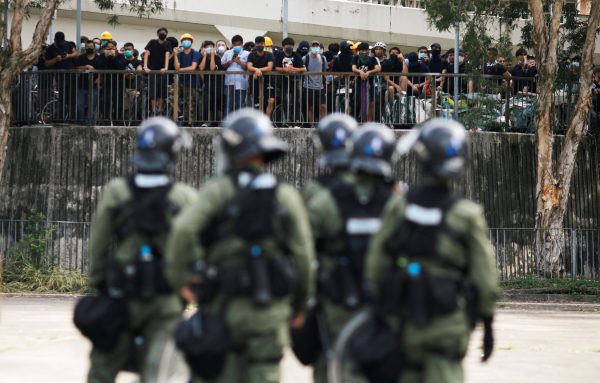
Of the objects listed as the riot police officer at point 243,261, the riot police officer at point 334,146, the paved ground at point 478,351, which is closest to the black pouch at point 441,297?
the riot police officer at point 243,261

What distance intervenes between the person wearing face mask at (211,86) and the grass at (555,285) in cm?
637

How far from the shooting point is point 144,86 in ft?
85.3

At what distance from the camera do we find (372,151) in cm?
896

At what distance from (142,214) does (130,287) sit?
0.49m

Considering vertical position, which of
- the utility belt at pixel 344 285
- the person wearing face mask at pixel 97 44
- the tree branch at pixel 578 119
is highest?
the person wearing face mask at pixel 97 44

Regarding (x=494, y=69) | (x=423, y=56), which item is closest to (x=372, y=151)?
(x=494, y=69)

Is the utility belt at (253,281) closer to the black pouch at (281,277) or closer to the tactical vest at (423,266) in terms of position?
the black pouch at (281,277)

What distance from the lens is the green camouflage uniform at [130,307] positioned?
9.05 meters

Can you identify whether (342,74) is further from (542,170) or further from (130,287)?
(130,287)

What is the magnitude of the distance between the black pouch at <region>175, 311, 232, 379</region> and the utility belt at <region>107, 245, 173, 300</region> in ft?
3.76

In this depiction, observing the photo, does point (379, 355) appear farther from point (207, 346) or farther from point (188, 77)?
point (188, 77)

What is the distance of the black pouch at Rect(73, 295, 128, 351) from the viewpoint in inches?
352

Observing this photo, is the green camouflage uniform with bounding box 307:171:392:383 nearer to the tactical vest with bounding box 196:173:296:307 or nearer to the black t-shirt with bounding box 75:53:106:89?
the tactical vest with bounding box 196:173:296:307

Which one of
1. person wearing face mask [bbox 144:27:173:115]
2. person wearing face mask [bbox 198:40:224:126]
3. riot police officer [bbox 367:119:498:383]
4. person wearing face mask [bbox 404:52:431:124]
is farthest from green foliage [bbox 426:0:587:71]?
riot police officer [bbox 367:119:498:383]
